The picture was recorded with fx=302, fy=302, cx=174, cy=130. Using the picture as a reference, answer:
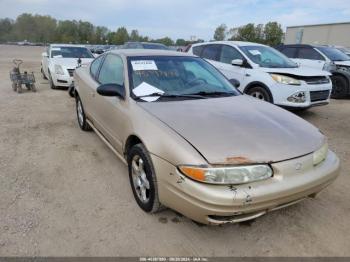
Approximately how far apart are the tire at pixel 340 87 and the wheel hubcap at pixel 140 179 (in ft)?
27.0

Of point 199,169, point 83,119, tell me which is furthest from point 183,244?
point 83,119

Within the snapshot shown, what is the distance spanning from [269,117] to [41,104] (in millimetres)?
6291

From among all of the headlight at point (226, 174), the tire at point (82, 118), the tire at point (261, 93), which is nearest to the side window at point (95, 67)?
the tire at point (82, 118)

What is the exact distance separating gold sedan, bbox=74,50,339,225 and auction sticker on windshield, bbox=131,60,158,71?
0.01 m

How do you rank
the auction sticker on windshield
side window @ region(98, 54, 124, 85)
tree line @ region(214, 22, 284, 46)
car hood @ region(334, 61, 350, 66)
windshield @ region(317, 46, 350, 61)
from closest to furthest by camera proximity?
the auction sticker on windshield
side window @ region(98, 54, 124, 85)
car hood @ region(334, 61, 350, 66)
windshield @ region(317, 46, 350, 61)
tree line @ region(214, 22, 284, 46)

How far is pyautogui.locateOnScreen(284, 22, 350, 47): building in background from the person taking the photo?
35.3 meters

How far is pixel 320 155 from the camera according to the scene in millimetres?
2668

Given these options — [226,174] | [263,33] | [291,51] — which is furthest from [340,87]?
[263,33]

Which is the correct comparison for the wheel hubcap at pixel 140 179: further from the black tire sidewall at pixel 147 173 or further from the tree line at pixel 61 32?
the tree line at pixel 61 32

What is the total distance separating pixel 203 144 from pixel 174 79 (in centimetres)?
142

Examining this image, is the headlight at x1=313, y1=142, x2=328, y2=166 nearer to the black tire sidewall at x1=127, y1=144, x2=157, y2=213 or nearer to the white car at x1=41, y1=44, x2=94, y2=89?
the black tire sidewall at x1=127, y1=144, x2=157, y2=213

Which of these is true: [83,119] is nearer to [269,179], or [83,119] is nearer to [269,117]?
[269,117]

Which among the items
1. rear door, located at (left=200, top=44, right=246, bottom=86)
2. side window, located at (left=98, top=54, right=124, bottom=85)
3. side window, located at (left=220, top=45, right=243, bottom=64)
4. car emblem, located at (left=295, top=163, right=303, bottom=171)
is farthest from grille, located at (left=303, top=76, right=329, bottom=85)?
car emblem, located at (left=295, top=163, right=303, bottom=171)

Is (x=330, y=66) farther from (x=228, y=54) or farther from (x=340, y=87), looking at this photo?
(x=228, y=54)
